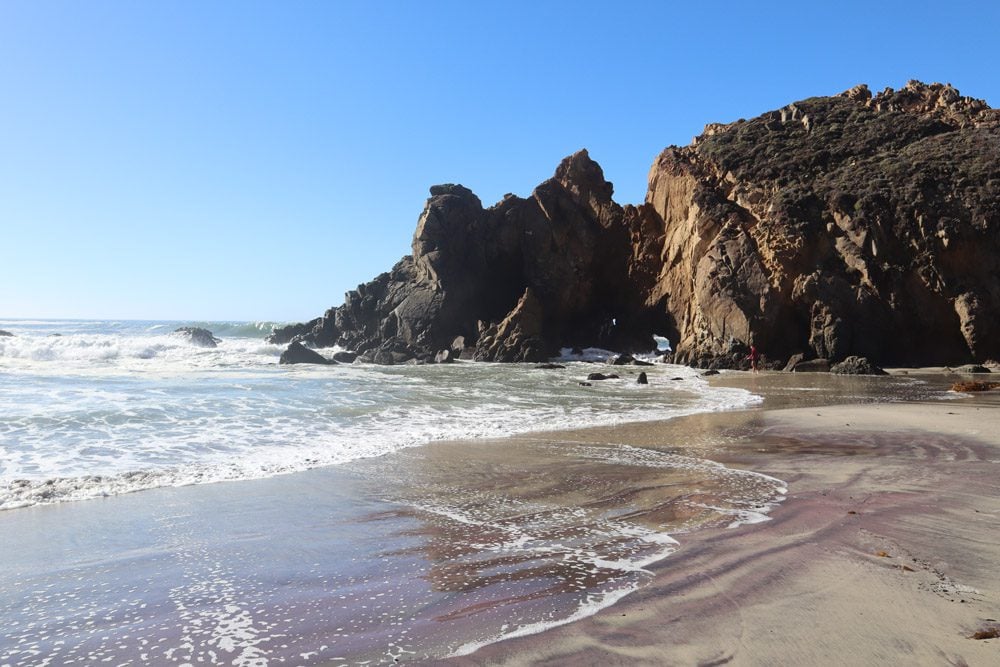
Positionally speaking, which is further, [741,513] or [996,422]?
[996,422]

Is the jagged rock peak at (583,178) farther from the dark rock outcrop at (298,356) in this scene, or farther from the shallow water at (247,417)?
the shallow water at (247,417)

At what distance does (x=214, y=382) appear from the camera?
20.7m

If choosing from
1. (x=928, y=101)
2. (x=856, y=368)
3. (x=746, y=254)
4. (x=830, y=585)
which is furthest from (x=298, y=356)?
(x=928, y=101)

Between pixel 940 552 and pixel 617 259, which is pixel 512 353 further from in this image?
pixel 940 552

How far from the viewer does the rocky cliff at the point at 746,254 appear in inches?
1157

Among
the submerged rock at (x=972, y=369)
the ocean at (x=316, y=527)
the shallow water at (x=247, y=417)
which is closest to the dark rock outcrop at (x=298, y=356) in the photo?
the shallow water at (x=247, y=417)

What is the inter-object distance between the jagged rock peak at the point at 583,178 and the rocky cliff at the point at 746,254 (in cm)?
9

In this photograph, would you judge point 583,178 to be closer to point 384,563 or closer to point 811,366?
point 811,366

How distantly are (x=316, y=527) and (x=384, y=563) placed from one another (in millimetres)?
1325

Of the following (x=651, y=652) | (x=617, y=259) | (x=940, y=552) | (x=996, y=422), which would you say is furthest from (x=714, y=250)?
(x=651, y=652)

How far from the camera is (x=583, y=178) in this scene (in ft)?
146

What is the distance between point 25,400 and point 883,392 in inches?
863

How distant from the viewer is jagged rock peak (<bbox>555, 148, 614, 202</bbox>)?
146 feet

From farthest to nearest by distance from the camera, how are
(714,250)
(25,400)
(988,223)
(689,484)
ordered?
(714,250)
(988,223)
(25,400)
(689,484)
